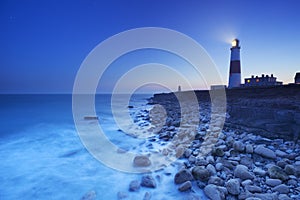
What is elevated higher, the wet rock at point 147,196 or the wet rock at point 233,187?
the wet rock at point 233,187

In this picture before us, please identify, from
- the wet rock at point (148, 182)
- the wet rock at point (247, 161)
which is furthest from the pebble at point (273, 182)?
the wet rock at point (148, 182)

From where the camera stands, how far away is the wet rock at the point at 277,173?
2.40m

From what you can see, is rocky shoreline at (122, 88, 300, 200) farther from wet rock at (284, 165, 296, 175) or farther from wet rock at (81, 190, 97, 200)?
wet rock at (81, 190, 97, 200)

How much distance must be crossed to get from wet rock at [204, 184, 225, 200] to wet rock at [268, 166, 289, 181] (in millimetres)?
872

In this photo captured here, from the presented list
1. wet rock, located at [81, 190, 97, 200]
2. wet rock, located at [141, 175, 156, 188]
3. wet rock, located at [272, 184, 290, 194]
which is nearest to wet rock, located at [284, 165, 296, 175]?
wet rock, located at [272, 184, 290, 194]

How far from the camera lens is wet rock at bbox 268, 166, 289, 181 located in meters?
2.40

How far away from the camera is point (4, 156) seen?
15.1ft

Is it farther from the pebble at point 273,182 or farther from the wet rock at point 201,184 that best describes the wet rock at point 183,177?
the pebble at point 273,182

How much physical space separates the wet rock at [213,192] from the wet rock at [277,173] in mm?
872

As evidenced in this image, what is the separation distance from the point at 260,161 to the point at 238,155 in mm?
380

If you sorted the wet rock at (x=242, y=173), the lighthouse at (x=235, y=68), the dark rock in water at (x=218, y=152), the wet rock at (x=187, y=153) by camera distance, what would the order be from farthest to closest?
the lighthouse at (x=235, y=68)
the wet rock at (x=187, y=153)
the dark rock in water at (x=218, y=152)
the wet rock at (x=242, y=173)

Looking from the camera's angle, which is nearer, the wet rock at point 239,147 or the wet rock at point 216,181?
the wet rock at point 216,181

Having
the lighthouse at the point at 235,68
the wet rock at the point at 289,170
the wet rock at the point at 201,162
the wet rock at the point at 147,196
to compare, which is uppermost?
the lighthouse at the point at 235,68

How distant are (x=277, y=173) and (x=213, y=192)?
1.03 m
